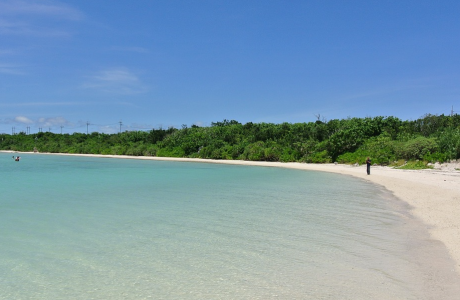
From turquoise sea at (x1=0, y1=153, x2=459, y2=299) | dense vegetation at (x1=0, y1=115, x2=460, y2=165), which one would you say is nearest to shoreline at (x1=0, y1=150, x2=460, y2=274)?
turquoise sea at (x1=0, y1=153, x2=459, y2=299)

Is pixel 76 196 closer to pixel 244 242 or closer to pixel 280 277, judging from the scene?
pixel 244 242

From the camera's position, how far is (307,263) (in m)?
6.14

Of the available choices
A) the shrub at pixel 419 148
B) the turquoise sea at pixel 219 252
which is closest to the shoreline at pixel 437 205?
the turquoise sea at pixel 219 252

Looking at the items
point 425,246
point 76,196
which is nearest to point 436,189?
point 425,246

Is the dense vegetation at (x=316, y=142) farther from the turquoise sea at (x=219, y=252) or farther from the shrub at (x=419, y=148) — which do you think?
the turquoise sea at (x=219, y=252)

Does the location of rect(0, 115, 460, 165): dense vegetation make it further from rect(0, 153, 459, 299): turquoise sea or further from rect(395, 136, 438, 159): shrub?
rect(0, 153, 459, 299): turquoise sea

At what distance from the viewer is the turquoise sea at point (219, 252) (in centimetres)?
509

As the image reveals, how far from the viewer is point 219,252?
268 inches

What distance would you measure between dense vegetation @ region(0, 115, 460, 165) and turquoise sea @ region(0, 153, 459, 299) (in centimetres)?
1962

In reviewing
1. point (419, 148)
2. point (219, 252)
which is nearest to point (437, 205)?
point (219, 252)

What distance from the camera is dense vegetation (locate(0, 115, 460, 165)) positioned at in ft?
96.6

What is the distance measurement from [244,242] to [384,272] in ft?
9.18

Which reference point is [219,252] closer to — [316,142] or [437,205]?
[437,205]

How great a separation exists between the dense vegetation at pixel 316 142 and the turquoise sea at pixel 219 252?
64.4 ft
